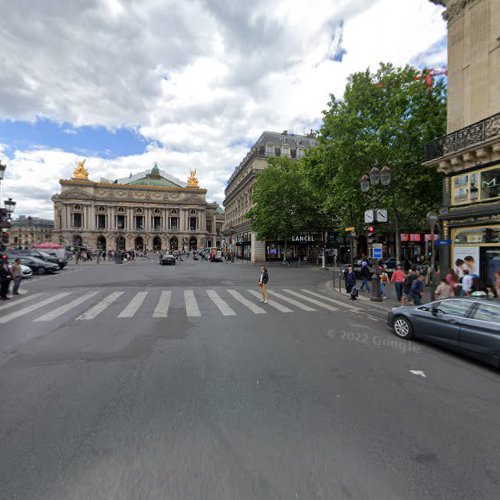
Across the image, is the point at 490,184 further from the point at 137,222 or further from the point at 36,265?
the point at 137,222

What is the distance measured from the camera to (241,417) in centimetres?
344

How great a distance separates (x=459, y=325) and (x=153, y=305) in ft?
30.3

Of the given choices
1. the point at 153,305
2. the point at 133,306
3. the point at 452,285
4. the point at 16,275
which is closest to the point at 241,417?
the point at 153,305

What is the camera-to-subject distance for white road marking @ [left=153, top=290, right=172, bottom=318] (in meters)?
8.80

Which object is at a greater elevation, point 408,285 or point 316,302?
point 408,285

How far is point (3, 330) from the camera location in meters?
7.00

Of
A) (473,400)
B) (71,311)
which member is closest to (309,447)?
(473,400)

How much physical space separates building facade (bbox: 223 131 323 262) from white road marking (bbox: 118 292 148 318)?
28403 mm

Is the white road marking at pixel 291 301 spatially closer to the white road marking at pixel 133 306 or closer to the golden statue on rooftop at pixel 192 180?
the white road marking at pixel 133 306

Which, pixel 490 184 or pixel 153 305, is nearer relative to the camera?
pixel 153 305

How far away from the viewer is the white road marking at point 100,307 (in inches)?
335

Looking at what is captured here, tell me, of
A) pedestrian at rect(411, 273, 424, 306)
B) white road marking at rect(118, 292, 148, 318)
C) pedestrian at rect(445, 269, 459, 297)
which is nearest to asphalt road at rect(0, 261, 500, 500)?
white road marking at rect(118, 292, 148, 318)

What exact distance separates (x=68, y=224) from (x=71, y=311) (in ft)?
319

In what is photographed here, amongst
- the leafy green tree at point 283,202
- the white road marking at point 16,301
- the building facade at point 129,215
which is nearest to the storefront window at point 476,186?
the white road marking at point 16,301
